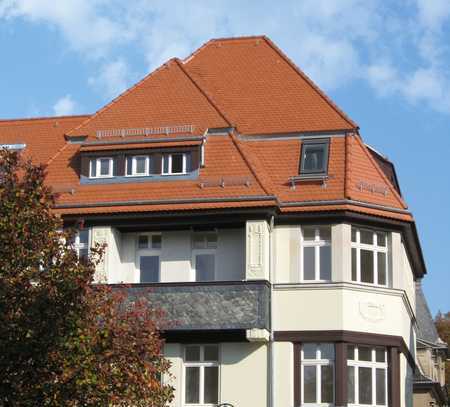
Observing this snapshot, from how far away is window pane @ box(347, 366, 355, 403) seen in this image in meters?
30.8

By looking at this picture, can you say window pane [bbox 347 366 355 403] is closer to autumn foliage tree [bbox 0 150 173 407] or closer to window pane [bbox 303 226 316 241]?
window pane [bbox 303 226 316 241]

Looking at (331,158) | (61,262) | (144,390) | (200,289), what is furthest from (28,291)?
(331,158)

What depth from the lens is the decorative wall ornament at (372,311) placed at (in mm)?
31484

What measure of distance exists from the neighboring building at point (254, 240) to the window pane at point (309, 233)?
10 centimetres

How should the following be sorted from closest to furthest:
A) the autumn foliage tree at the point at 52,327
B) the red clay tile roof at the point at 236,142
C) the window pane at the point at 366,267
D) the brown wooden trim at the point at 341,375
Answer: the autumn foliage tree at the point at 52,327 < the brown wooden trim at the point at 341,375 < the window pane at the point at 366,267 < the red clay tile roof at the point at 236,142

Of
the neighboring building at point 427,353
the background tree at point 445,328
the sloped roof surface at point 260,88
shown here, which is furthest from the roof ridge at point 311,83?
the background tree at point 445,328

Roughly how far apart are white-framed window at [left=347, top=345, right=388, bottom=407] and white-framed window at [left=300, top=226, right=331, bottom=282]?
2215 millimetres

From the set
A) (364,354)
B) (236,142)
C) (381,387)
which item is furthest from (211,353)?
(236,142)

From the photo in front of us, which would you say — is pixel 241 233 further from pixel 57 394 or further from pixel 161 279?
pixel 57 394

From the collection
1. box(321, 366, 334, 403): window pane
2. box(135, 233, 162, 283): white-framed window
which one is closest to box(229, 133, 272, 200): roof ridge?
box(135, 233, 162, 283): white-framed window

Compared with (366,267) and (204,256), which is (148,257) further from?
(366,267)

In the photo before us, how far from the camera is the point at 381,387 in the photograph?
3134cm

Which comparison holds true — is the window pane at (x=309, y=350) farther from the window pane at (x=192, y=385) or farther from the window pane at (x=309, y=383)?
the window pane at (x=192, y=385)

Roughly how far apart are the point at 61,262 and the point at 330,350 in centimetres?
1090
